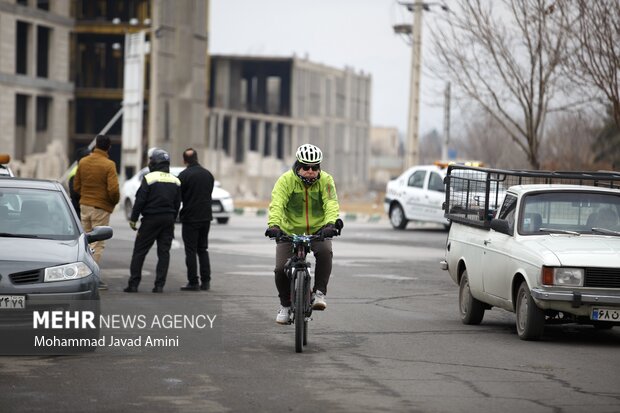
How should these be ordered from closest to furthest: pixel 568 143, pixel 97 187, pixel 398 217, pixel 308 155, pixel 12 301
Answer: pixel 12 301 < pixel 308 155 < pixel 97 187 < pixel 398 217 < pixel 568 143

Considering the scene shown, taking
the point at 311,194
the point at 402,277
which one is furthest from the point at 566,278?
the point at 402,277

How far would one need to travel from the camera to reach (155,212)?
59.0 feet

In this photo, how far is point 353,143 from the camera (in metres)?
111

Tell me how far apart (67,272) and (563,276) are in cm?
463

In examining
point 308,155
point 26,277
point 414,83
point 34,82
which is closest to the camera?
point 26,277

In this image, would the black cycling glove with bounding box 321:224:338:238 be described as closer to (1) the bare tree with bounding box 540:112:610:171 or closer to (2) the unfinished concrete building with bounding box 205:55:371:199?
(1) the bare tree with bounding box 540:112:610:171

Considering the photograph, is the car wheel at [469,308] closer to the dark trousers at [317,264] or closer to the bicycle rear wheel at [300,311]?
the dark trousers at [317,264]

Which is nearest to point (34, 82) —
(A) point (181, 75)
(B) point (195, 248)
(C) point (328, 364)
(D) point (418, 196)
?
(A) point (181, 75)

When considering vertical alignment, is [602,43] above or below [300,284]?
above

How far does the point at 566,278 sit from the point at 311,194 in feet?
8.39

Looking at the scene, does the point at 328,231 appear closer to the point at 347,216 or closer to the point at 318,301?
the point at 318,301

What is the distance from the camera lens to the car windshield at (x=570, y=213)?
13984 mm

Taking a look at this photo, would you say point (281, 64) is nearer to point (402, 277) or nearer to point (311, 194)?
point (402, 277)

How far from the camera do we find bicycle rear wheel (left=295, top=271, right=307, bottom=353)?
11.8 m
